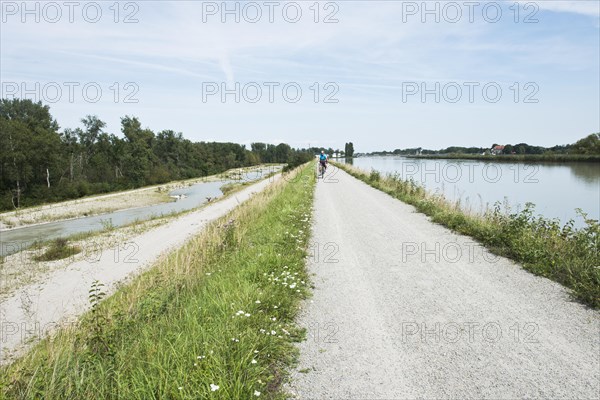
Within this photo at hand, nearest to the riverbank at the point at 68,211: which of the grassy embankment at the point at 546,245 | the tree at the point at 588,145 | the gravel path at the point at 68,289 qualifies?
the gravel path at the point at 68,289

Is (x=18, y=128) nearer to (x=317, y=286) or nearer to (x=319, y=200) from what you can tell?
(x=319, y=200)

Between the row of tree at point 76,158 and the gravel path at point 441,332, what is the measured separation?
58015mm

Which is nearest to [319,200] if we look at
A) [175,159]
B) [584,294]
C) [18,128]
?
[584,294]

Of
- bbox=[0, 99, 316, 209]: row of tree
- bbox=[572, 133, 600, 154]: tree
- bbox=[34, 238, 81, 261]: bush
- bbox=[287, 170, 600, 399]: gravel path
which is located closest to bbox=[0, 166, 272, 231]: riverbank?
bbox=[0, 99, 316, 209]: row of tree

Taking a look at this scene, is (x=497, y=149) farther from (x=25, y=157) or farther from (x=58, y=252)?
(x=25, y=157)

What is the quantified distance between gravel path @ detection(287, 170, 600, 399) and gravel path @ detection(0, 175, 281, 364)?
700cm

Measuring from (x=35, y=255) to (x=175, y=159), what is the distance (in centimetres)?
10368

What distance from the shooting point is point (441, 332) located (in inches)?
176

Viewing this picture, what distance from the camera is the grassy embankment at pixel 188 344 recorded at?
3201 mm

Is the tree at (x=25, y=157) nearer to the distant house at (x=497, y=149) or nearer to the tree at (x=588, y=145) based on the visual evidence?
the tree at (x=588, y=145)

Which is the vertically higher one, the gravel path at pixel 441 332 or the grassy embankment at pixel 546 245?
the grassy embankment at pixel 546 245

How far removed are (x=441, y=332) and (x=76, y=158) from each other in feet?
285

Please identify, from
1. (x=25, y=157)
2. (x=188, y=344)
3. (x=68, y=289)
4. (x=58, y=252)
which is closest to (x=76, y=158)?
(x=25, y=157)

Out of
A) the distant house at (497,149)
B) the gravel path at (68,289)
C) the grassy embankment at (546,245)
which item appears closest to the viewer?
the grassy embankment at (546,245)
